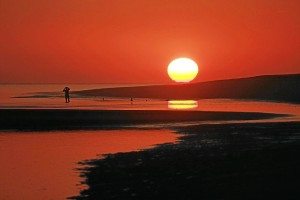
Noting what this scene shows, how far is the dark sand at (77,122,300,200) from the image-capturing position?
59.4 feet

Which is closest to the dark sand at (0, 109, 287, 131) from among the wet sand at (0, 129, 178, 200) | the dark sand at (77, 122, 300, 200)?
the wet sand at (0, 129, 178, 200)

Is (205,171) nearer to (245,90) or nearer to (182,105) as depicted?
→ (182,105)

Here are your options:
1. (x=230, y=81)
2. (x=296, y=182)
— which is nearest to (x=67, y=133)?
(x=296, y=182)

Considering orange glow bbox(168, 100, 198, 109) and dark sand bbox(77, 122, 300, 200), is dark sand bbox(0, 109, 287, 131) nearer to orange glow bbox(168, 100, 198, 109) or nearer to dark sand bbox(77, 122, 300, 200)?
dark sand bbox(77, 122, 300, 200)

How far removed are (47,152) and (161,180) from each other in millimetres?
10124

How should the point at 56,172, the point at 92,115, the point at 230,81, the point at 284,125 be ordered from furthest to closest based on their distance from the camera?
the point at 230,81
the point at 92,115
the point at 284,125
the point at 56,172

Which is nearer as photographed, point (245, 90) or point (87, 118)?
point (87, 118)

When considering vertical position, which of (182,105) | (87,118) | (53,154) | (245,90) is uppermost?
(245,90)

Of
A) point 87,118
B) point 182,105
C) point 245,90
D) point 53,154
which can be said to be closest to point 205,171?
point 53,154

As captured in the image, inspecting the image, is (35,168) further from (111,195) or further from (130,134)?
(130,134)

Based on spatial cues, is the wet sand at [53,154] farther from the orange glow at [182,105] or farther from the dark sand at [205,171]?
the orange glow at [182,105]

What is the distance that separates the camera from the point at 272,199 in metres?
16.9

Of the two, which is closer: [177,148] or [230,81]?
[177,148]

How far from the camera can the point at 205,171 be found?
71.8ft
